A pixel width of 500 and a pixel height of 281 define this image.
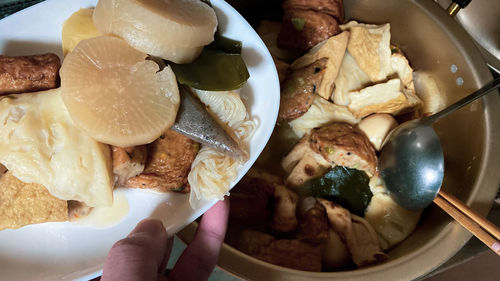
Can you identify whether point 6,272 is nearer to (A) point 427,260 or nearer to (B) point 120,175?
(B) point 120,175

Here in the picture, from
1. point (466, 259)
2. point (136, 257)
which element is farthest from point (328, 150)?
point (136, 257)

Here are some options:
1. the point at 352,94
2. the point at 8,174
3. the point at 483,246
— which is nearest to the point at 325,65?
the point at 352,94

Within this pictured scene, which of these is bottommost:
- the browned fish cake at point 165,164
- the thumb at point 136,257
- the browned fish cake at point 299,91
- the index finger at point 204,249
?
the index finger at point 204,249

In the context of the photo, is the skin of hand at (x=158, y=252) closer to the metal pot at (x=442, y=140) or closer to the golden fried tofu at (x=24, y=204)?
the metal pot at (x=442, y=140)

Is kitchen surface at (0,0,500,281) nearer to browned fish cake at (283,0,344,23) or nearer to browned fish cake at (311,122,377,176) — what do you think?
browned fish cake at (283,0,344,23)

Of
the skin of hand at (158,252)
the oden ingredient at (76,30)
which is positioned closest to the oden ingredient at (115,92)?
the oden ingredient at (76,30)

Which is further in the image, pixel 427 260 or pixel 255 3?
pixel 255 3
